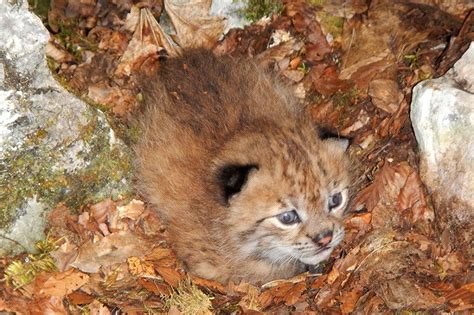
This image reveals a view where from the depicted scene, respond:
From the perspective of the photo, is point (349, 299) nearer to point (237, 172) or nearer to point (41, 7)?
point (237, 172)

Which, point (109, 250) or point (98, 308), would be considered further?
point (109, 250)

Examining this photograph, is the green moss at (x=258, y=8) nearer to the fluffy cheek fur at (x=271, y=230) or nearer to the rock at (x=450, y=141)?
the rock at (x=450, y=141)

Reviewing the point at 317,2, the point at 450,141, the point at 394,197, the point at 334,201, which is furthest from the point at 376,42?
the point at 334,201

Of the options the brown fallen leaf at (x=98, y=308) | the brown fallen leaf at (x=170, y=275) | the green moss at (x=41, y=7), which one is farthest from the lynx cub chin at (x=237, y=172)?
the green moss at (x=41, y=7)

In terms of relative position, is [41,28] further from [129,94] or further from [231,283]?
[231,283]

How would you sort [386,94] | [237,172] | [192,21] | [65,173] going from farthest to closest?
[192,21], [386,94], [65,173], [237,172]

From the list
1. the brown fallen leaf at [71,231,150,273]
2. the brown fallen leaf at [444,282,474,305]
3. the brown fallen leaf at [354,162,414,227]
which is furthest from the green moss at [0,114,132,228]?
the brown fallen leaf at [444,282,474,305]

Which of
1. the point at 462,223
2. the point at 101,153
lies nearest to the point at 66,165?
the point at 101,153
